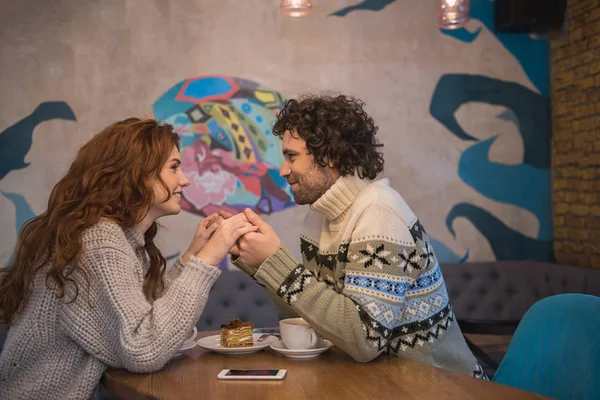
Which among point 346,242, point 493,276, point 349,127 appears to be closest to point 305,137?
point 349,127

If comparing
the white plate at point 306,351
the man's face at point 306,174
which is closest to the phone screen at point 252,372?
the white plate at point 306,351

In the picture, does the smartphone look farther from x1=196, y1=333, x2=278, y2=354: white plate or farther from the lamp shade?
the lamp shade

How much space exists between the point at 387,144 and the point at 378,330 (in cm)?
291

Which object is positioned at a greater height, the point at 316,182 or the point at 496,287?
the point at 316,182

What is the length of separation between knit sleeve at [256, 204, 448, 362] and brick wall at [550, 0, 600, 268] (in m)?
2.70

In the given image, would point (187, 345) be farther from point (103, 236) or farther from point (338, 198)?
point (338, 198)

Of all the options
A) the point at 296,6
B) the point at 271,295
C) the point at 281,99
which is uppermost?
the point at 296,6

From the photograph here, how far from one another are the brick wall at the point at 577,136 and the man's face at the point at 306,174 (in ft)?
8.54

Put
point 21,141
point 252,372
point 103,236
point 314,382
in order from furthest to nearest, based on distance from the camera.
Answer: point 21,141 < point 103,236 < point 252,372 < point 314,382

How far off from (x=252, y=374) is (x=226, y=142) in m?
2.83

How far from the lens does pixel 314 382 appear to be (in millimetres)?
1752

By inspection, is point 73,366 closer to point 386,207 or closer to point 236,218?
point 236,218

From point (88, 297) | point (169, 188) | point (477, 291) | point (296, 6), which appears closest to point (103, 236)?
point (88, 297)

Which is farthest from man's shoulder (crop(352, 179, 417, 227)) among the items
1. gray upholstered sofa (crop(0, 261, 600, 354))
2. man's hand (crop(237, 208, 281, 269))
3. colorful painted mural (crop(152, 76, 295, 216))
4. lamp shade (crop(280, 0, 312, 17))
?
colorful painted mural (crop(152, 76, 295, 216))
